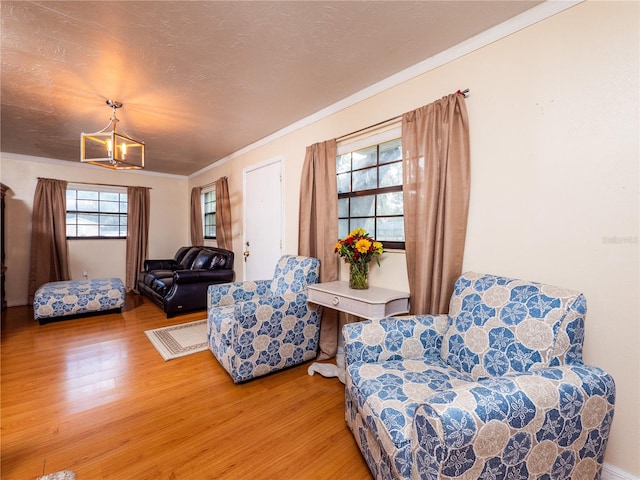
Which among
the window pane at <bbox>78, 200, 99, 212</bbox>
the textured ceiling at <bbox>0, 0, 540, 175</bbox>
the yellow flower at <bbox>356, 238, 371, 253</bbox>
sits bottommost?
the yellow flower at <bbox>356, 238, 371, 253</bbox>

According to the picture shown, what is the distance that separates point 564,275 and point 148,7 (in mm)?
2705

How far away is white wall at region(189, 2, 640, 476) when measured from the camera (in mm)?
1304

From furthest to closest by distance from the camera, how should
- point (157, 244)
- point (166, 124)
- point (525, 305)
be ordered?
1. point (157, 244)
2. point (166, 124)
3. point (525, 305)

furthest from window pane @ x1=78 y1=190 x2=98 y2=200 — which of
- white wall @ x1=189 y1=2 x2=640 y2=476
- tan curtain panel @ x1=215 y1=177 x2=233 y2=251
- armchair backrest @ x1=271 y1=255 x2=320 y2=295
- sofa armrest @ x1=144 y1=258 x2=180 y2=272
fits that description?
white wall @ x1=189 y1=2 x2=640 y2=476

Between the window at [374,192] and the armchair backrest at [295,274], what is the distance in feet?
1.49

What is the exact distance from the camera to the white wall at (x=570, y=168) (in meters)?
1.30

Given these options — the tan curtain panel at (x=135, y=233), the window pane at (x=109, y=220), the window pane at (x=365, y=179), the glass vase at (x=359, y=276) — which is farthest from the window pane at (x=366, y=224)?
the window pane at (x=109, y=220)

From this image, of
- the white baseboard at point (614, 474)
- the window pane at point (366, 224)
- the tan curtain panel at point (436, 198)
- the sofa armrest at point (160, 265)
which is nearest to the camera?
the white baseboard at point (614, 474)

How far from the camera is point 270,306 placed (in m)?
2.25

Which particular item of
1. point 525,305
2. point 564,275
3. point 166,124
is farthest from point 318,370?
point 166,124

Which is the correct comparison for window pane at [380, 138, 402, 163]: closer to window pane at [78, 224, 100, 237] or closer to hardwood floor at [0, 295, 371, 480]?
hardwood floor at [0, 295, 371, 480]

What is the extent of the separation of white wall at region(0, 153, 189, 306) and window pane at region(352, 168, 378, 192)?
4.90m

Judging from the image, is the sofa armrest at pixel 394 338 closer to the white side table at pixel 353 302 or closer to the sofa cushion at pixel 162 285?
the white side table at pixel 353 302

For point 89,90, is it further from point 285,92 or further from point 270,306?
point 270,306
